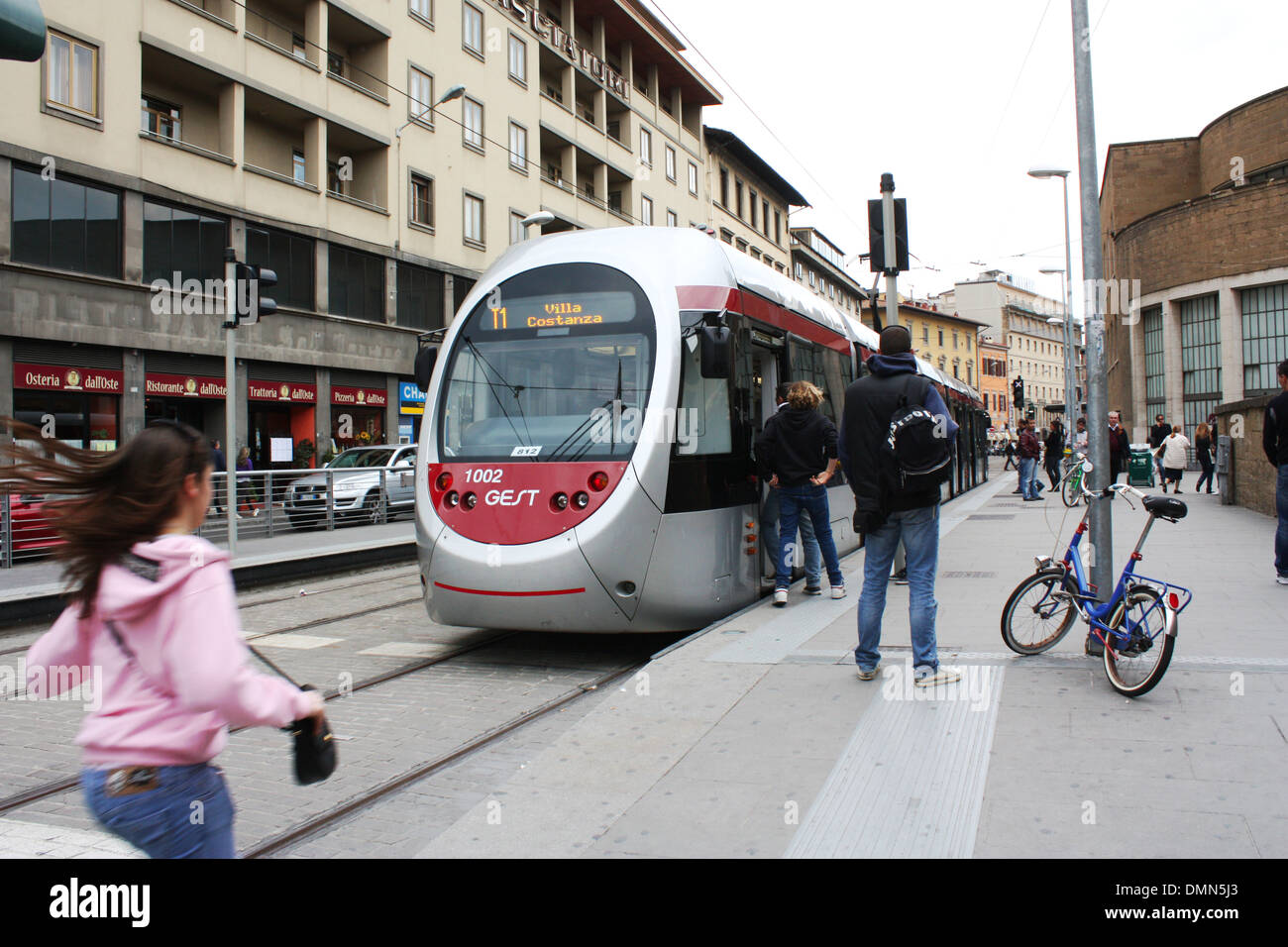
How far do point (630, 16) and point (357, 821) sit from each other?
133 feet

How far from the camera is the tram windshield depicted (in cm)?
693

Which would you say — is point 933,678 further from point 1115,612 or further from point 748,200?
point 748,200

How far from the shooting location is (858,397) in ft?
18.2

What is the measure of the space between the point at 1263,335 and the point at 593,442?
43.6 meters

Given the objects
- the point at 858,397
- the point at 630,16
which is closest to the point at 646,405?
the point at 858,397

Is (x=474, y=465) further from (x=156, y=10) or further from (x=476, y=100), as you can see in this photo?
(x=476, y=100)

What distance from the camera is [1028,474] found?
22.2m

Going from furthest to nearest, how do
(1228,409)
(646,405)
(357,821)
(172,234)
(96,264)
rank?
1. (172,234)
2. (96,264)
3. (1228,409)
4. (646,405)
5. (357,821)

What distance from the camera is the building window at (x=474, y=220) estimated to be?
105 feet

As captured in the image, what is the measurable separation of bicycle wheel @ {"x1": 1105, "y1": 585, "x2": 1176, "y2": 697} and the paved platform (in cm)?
11

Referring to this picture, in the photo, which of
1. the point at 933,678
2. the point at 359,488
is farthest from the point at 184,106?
the point at 933,678

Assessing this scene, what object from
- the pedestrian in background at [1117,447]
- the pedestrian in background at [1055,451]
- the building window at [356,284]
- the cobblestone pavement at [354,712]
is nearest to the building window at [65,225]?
the building window at [356,284]

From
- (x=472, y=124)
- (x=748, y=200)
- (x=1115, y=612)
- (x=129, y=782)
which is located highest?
(x=748, y=200)

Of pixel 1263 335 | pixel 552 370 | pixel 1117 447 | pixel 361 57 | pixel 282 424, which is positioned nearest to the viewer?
pixel 552 370
